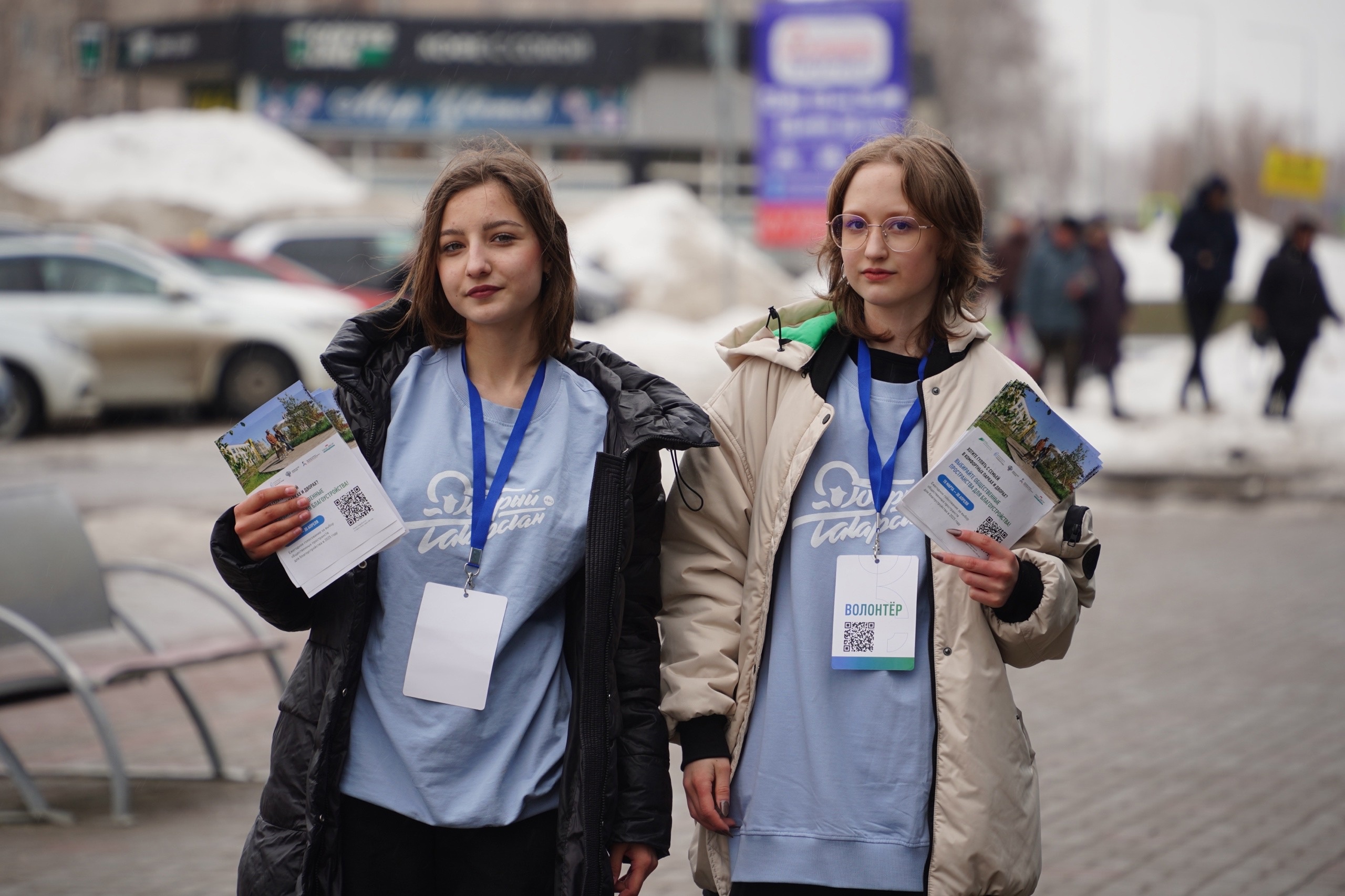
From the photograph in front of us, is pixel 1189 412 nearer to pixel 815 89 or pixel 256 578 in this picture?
pixel 815 89

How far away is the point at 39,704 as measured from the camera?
6770mm

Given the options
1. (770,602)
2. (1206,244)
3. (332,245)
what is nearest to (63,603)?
(770,602)

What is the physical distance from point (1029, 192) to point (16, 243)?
71.8m

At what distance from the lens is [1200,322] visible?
16.2 metres

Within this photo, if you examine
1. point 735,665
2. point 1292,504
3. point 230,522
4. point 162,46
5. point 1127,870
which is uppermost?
point 162,46

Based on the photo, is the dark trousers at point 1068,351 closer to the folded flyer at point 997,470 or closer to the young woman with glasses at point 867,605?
the young woman with glasses at point 867,605

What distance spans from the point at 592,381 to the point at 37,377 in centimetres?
1383

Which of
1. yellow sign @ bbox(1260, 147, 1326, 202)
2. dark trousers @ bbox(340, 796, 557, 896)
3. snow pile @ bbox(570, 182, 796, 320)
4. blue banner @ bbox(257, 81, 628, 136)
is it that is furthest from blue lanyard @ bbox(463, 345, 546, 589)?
blue banner @ bbox(257, 81, 628, 136)

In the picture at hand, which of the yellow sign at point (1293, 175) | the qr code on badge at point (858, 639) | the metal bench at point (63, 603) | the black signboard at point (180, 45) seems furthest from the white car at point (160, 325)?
the black signboard at point (180, 45)

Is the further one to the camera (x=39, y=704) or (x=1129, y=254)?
(x=1129, y=254)

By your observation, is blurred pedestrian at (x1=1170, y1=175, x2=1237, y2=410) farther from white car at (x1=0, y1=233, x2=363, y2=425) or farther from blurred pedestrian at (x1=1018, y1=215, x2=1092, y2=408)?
white car at (x1=0, y1=233, x2=363, y2=425)

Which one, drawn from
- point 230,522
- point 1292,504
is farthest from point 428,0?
point 230,522

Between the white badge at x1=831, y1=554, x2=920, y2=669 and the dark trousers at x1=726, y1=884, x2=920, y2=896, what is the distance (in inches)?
14.6

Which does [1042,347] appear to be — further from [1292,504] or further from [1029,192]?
[1029,192]
